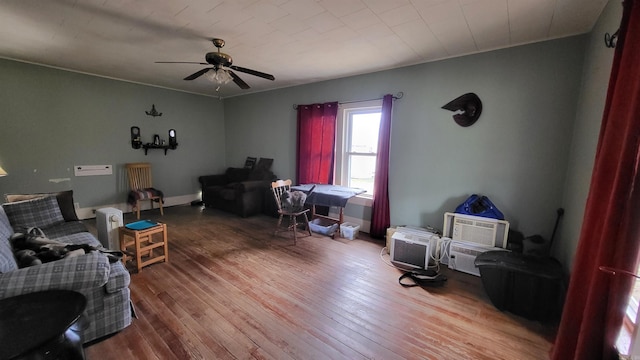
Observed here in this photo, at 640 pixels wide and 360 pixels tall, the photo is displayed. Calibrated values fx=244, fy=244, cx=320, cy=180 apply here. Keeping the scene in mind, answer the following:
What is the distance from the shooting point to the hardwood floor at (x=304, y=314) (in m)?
1.67

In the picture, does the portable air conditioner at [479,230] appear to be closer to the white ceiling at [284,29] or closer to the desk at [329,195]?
the desk at [329,195]

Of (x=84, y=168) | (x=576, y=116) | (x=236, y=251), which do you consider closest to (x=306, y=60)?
(x=236, y=251)

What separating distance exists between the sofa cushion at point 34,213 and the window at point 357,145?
145 inches

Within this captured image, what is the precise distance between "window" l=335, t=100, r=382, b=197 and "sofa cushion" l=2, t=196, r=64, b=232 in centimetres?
368

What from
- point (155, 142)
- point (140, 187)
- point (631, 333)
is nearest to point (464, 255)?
point (631, 333)

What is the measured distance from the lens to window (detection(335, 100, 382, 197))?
154 inches

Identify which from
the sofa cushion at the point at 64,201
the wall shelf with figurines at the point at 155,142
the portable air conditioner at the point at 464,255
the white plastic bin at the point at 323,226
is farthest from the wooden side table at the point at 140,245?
the portable air conditioner at the point at 464,255

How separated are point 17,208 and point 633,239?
478cm

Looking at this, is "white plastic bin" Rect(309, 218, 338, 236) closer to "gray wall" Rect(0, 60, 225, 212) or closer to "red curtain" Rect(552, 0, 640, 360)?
"red curtain" Rect(552, 0, 640, 360)

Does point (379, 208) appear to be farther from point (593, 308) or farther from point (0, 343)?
point (0, 343)

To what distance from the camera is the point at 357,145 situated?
4.09 metres

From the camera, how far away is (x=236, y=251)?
3.19 m

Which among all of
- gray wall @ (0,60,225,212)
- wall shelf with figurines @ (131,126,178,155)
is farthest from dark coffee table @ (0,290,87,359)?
wall shelf with figurines @ (131,126,178,155)

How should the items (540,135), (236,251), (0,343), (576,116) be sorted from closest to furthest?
(0,343) < (576,116) < (540,135) < (236,251)
